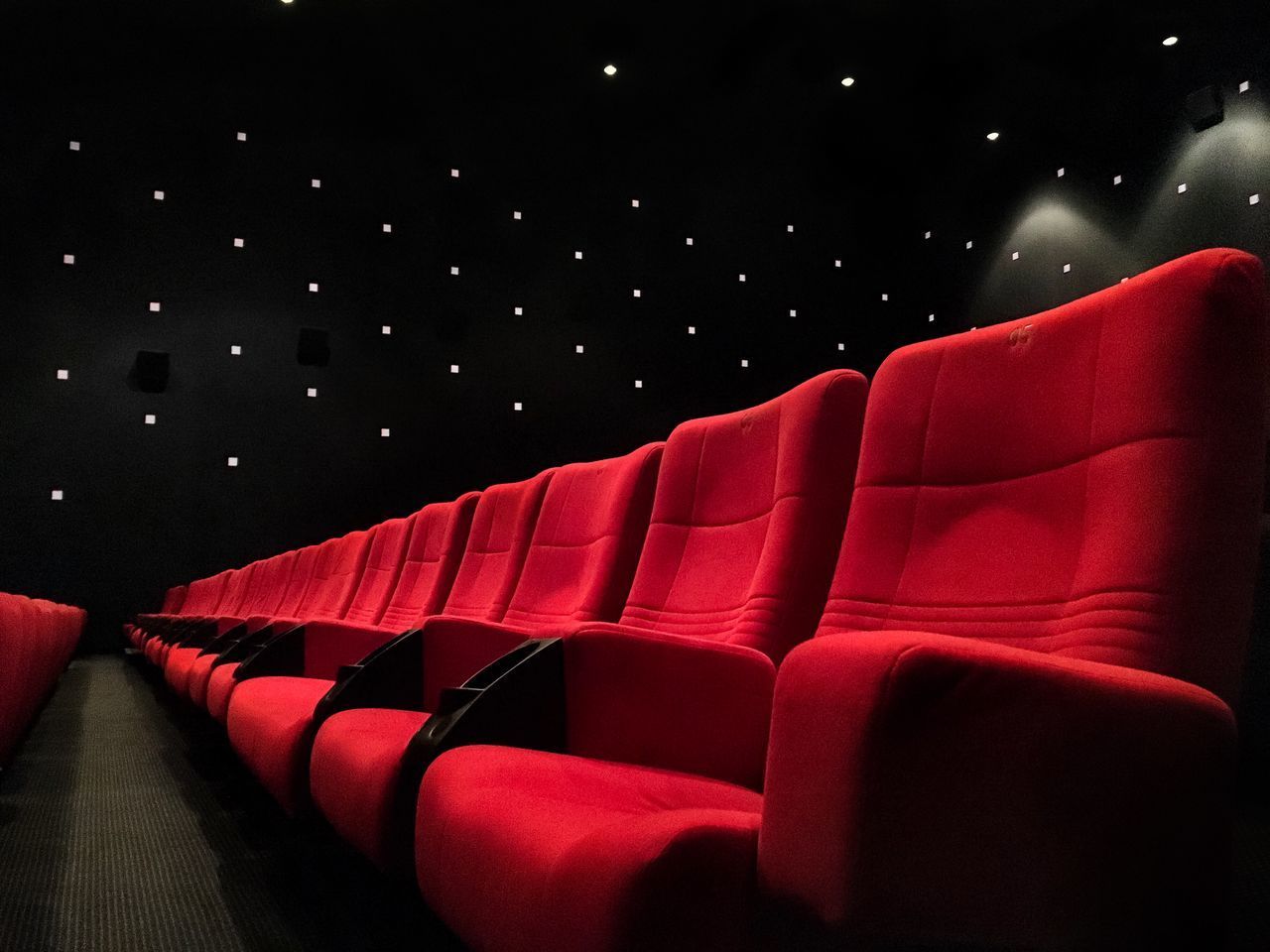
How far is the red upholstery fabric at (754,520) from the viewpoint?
48.8 inches

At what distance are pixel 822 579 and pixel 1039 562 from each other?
14.2 inches

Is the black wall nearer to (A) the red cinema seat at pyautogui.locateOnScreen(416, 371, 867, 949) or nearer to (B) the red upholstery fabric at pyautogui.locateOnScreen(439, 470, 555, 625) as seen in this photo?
(B) the red upholstery fabric at pyautogui.locateOnScreen(439, 470, 555, 625)

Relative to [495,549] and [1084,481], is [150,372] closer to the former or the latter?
[495,549]

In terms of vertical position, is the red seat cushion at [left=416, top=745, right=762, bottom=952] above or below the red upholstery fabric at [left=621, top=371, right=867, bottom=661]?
below

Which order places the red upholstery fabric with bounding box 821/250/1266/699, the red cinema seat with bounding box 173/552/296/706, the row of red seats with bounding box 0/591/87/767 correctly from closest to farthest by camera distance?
the red upholstery fabric with bounding box 821/250/1266/699, the row of red seats with bounding box 0/591/87/767, the red cinema seat with bounding box 173/552/296/706

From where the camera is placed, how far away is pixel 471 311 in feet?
22.0

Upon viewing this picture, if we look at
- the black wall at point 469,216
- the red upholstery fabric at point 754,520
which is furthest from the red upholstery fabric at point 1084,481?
the black wall at point 469,216

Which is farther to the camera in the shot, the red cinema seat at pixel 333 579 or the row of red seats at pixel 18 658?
the red cinema seat at pixel 333 579

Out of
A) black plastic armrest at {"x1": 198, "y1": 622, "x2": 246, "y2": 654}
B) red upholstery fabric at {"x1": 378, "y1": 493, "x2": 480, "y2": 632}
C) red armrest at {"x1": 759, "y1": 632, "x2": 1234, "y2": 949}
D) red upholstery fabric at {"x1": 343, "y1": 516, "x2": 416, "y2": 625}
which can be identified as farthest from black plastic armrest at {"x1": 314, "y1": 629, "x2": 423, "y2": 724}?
red upholstery fabric at {"x1": 343, "y1": 516, "x2": 416, "y2": 625}

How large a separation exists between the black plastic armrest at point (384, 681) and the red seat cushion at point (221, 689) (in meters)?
0.64

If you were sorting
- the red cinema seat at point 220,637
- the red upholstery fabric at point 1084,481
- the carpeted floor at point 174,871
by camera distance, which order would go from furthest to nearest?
the red cinema seat at point 220,637 < the carpeted floor at point 174,871 < the red upholstery fabric at point 1084,481

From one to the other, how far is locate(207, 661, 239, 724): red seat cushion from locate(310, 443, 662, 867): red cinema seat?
0.54 m

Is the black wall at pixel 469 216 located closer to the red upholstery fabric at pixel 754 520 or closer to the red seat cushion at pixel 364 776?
the red upholstery fabric at pixel 754 520

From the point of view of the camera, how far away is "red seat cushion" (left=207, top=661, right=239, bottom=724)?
195cm
